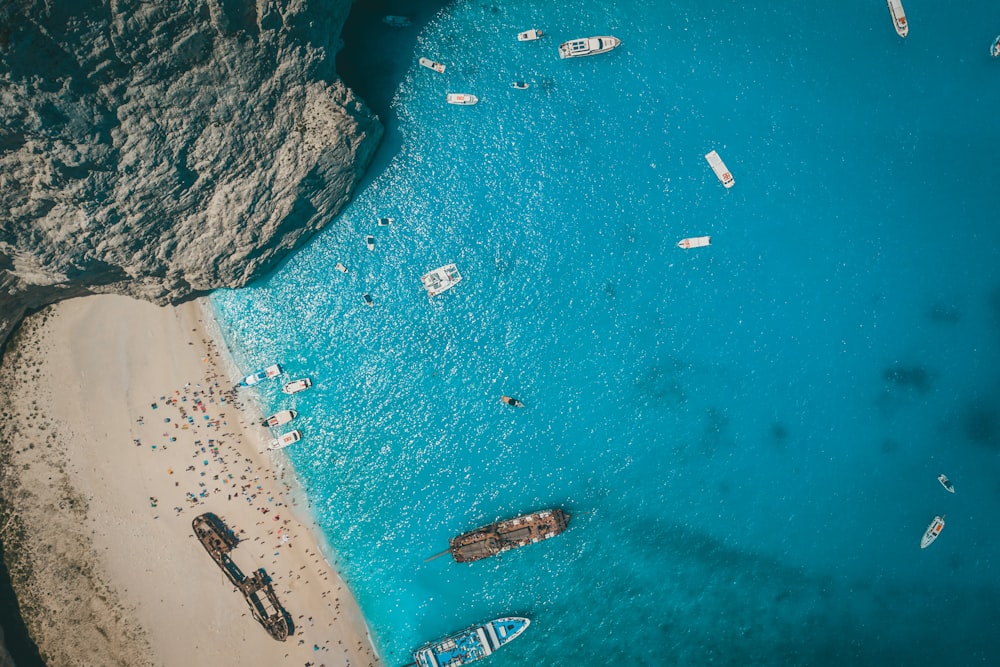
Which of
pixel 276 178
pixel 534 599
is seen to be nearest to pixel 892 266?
pixel 534 599

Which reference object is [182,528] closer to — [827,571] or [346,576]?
[346,576]

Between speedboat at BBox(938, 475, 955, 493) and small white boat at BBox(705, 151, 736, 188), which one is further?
speedboat at BBox(938, 475, 955, 493)

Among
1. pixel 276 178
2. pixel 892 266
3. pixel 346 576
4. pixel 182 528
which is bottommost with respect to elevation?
pixel 346 576

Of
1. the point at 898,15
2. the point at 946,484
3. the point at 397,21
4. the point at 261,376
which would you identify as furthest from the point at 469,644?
the point at 898,15

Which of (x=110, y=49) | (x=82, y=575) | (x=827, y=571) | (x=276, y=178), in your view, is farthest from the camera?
(x=827, y=571)

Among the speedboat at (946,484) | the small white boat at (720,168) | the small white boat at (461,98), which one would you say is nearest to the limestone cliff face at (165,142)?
the small white boat at (461,98)

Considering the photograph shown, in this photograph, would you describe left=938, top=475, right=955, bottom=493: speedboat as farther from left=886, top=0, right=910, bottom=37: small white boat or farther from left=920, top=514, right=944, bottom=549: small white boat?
left=886, top=0, right=910, bottom=37: small white boat

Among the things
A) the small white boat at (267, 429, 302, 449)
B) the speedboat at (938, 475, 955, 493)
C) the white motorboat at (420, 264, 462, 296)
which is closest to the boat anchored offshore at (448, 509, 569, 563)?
the small white boat at (267, 429, 302, 449)
